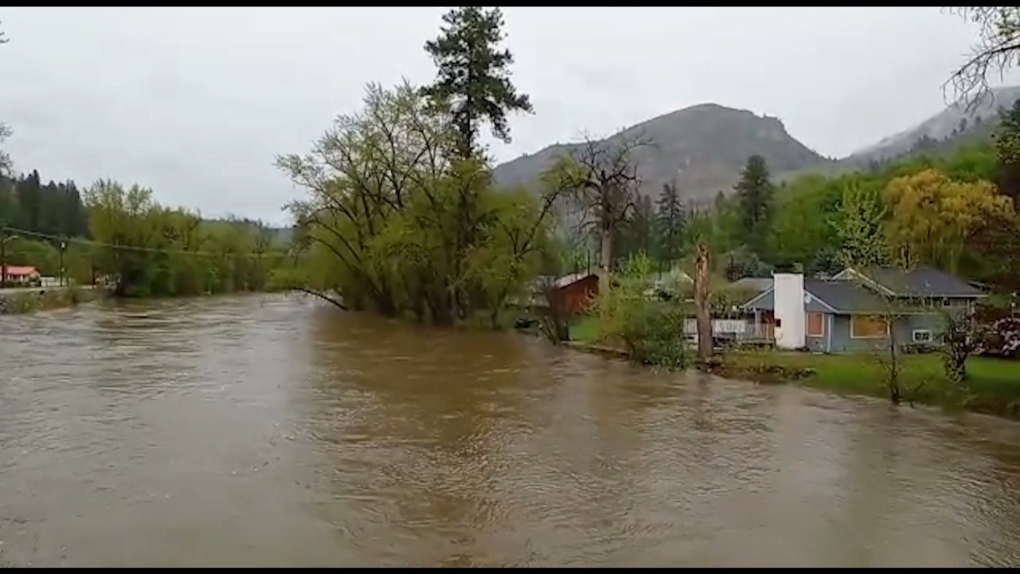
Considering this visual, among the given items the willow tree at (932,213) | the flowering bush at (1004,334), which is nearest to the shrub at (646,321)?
the flowering bush at (1004,334)

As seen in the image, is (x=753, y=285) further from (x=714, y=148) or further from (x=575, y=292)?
(x=714, y=148)

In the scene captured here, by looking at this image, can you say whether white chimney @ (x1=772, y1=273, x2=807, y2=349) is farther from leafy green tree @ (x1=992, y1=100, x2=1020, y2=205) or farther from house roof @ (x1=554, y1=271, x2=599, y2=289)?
leafy green tree @ (x1=992, y1=100, x2=1020, y2=205)

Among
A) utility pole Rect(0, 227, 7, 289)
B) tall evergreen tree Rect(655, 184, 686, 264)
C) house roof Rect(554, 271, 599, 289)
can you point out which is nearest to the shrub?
house roof Rect(554, 271, 599, 289)

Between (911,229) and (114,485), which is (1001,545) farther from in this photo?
(911,229)

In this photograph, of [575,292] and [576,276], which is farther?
[576,276]

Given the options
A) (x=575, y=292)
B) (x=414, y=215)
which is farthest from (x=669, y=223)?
(x=414, y=215)

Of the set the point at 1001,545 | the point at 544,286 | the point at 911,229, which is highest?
the point at 911,229

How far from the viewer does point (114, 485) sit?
8.90 metres

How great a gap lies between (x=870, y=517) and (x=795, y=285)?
19.1 metres

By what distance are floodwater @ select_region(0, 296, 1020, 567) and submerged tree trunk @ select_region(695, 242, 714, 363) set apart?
2067 mm

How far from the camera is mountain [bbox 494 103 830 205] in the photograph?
74.2m

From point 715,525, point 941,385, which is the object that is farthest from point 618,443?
point 941,385

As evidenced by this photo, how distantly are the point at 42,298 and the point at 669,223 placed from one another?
132 feet

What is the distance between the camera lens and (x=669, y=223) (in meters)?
62.1
